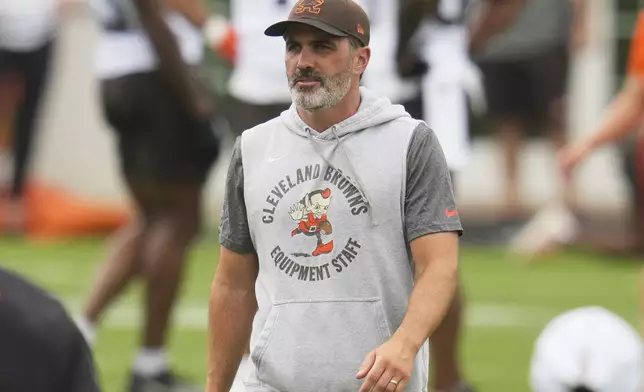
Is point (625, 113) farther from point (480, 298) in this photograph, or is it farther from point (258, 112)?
point (480, 298)

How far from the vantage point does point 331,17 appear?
A: 4512 millimetres

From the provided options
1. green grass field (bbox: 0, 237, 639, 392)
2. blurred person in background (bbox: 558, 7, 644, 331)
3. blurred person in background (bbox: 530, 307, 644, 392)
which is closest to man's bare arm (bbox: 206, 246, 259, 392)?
blurred person in background (bbox: 530, 307, 644, 392)

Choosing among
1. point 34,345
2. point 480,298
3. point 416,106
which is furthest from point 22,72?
point 34,345

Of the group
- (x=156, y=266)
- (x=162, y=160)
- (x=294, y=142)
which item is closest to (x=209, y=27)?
(x=162, y=160)

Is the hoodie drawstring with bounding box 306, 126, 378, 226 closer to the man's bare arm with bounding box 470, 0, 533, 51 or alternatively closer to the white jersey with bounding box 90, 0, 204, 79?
the white jersey with bounding box 90, 0, 204, 79

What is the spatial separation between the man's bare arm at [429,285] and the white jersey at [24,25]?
1080cm

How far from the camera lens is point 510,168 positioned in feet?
46.6

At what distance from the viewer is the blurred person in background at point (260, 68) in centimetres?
711

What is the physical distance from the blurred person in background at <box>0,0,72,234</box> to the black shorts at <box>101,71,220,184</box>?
22.9 ft

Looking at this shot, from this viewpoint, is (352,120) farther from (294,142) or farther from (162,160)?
(162,160)

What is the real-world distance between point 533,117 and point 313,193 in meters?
9.93

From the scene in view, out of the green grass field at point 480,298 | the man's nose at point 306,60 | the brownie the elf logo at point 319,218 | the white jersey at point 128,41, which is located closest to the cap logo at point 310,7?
the man's nose at point 306,60

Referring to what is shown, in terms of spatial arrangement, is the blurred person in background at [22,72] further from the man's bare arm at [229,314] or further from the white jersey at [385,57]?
the man's bare arm at [229,314]

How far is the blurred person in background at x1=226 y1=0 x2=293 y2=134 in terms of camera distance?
280 inches
